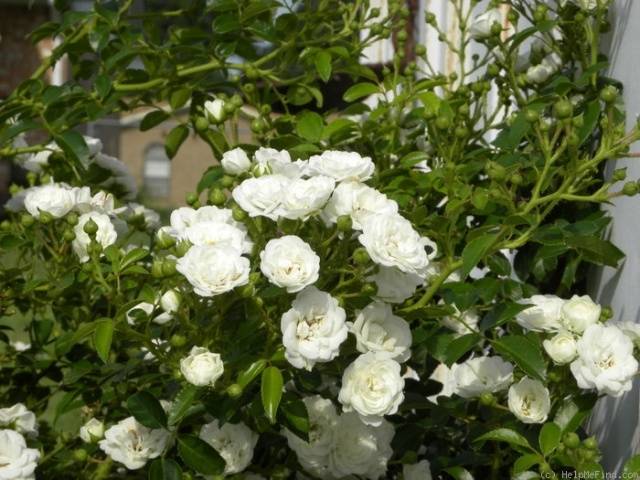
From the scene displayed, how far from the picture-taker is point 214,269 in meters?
1.37

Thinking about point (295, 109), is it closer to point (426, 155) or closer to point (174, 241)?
point (426, 155)

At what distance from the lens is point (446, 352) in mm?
1600

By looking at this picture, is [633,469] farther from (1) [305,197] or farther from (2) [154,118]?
(2) [154,118]

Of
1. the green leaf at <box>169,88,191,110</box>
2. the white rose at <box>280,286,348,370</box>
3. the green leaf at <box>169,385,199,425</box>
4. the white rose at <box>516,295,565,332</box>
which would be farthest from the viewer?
the green leaf at <box>169,88,191,110</box>

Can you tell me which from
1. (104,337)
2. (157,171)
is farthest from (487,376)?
(157,171)

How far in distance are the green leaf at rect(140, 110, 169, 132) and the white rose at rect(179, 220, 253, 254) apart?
0.78 m

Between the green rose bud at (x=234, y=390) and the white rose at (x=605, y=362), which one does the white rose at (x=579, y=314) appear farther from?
the green rose bud at (x=234, y=390)

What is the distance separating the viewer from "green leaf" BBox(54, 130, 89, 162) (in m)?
1.93

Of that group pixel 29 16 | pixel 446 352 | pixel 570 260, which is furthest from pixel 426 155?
pixel 29 16

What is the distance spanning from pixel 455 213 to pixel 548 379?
0.88 ft

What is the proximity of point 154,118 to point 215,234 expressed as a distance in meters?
0.85

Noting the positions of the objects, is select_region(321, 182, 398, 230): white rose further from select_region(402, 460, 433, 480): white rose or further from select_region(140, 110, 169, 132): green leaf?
select_region(140, 110, 169, 132): green leaf

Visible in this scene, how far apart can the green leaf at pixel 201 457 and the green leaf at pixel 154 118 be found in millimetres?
841

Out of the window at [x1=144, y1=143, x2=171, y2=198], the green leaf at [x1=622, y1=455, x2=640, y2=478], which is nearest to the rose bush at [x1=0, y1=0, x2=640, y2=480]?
the green leaf at [x1=622, y1=455, x2=640, y2=478]
